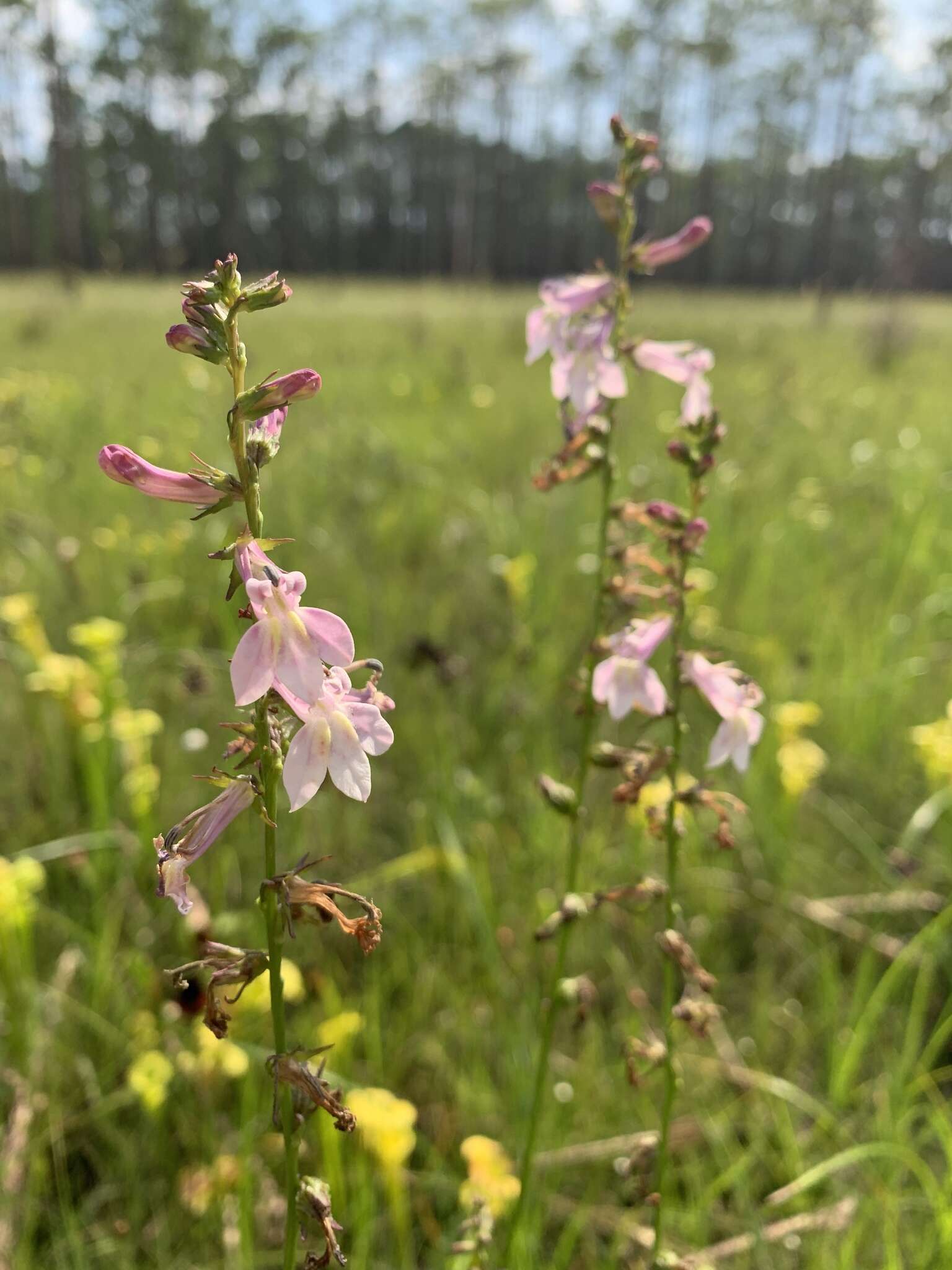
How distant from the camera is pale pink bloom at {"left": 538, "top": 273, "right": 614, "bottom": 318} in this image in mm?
1410

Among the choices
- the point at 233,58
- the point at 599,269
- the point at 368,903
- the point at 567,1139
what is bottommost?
the point at 567,1139

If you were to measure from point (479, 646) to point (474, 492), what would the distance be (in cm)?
Answer: 162

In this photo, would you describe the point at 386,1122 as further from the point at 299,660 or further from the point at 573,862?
the point at 299,660

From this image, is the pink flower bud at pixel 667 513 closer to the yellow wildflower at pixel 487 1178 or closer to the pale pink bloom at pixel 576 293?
the pale pink bloom at pixel 576 293

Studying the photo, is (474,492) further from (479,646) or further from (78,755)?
(78,755)

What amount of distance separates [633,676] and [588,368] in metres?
0.48

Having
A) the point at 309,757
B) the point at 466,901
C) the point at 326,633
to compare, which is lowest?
the point at 466,901

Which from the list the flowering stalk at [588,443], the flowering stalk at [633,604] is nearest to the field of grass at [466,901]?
the flowering stalk at [588,443]

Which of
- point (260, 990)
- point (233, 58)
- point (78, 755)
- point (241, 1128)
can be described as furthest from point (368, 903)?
point (233, 58)

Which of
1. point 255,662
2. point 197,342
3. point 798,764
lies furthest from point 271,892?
point 798,764

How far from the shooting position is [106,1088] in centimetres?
200

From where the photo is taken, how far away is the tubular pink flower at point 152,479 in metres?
0.88

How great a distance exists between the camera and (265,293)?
87 centimetres

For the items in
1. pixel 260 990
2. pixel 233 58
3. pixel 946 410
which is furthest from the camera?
pixel 233 58
